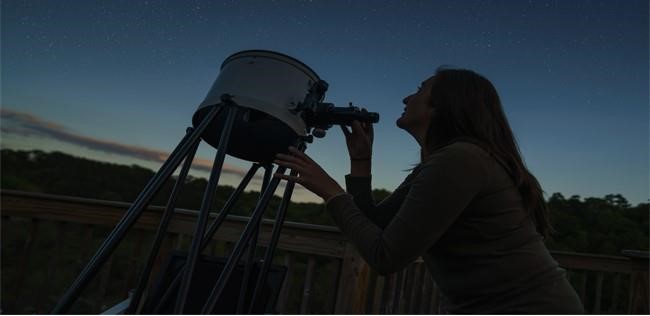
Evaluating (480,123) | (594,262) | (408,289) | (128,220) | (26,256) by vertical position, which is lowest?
(26,256)

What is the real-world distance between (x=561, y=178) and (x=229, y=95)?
431 cm

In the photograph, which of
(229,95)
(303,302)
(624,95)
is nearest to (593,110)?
(624,95)

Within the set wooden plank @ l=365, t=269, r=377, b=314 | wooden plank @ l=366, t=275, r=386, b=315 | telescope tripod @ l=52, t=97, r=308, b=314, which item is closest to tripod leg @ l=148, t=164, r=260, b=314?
telescope tripod @ l=52, t=97, r=308, b=314

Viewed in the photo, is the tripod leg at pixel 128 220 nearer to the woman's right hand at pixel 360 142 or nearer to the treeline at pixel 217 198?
the woman's right hand at pixel 360 142

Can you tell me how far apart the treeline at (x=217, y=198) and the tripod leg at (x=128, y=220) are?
3758 mm

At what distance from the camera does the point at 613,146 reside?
4.16 m

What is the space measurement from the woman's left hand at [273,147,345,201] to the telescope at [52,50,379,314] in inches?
3.7

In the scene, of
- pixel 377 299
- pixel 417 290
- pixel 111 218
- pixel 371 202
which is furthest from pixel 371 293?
pixel 111 218

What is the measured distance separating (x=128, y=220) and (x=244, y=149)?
21.0 inches

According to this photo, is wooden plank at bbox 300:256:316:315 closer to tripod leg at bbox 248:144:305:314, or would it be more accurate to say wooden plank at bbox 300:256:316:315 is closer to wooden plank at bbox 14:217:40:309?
tripod leg at bbox 248:144:305:314

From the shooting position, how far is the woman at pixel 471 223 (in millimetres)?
810

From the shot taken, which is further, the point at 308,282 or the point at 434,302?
the point at 434,302

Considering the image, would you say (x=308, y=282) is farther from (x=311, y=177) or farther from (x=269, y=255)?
(x=311, y=177)

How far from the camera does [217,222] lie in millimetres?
1240
